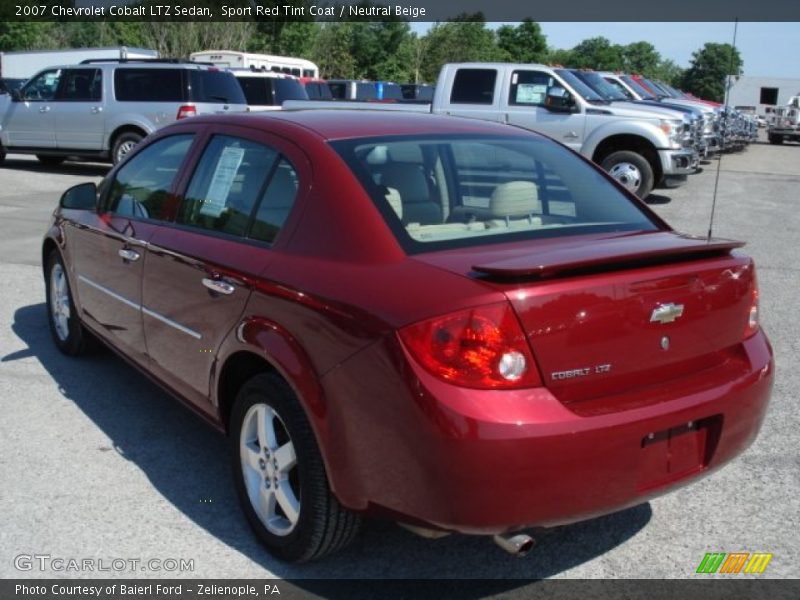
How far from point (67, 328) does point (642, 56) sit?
5654 inches

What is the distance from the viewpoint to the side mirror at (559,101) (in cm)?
1399

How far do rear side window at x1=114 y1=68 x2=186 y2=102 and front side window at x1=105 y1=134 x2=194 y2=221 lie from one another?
1119 cm

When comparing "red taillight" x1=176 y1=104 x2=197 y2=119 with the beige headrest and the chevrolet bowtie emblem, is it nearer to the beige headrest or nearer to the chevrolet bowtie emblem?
the beige headrest

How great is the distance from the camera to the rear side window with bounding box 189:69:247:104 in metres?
15.4

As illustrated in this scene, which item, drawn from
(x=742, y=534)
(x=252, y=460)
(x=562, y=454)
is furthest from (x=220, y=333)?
(x=742, y=534)

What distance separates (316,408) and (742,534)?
1859 mm

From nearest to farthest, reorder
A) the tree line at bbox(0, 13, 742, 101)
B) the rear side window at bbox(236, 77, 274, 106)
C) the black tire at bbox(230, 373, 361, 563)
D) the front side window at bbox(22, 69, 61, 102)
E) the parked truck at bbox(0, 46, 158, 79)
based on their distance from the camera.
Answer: the black tire at bbox(230, 373, 361, 563)
the front side window at bbox(22, 69, 61, 102)
the rear side window at bbox(236, 77, 274, 106)
the parked truck at bbox(0, 46, 158, 79)
the tree line at bbox(0, 13, 742, 101)

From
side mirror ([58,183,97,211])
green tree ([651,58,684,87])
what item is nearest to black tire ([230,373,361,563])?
side mirror ([58,183,97,211])

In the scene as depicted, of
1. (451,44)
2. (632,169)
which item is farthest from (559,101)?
(451,44)

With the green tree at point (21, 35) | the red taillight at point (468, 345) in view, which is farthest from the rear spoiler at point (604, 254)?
the green tree at point (21, 35)

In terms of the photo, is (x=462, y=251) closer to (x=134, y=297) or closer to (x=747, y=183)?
(x=134, y=297)

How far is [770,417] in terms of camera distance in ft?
15.5

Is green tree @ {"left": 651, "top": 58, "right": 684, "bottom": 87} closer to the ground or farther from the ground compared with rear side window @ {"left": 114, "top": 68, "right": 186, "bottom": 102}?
farther from the ground

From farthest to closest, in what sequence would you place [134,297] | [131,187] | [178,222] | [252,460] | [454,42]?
[454,42] < [131,187] < [134,297] < [178,222] < [252,460]
